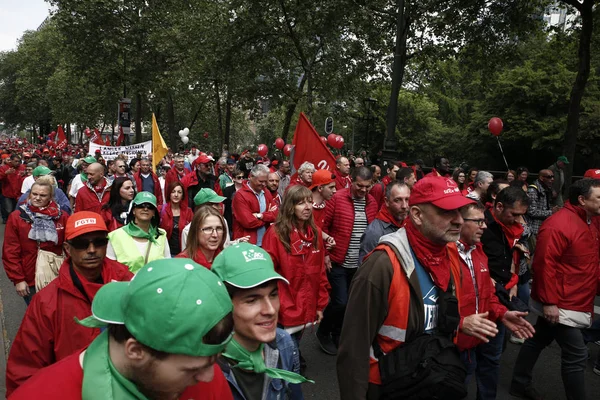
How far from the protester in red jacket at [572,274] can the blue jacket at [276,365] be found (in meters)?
2.50

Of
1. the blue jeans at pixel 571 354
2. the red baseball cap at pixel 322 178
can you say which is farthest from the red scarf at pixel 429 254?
the red baseball cap at pixel 322 178

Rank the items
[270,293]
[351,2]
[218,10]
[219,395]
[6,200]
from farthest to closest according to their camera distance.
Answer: [218,10], [351,2], [6,200], [270,293], [219,395]

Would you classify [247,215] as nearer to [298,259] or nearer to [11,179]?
[298,259]

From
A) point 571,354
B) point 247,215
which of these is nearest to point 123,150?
point 247,215

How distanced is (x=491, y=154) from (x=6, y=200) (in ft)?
74.3

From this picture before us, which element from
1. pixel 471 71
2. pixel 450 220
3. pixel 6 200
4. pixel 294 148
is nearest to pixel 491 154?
pixel 471 71

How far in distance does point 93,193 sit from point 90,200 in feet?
0.56

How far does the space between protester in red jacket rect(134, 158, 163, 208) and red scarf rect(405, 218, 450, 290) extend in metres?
7.33

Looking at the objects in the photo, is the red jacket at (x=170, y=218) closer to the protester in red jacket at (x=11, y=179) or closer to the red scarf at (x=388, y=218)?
the red scarf at (x=388, y=218)

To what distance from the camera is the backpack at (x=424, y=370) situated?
6.76 ft

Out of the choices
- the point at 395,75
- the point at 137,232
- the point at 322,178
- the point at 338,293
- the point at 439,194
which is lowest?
the point at 338,293

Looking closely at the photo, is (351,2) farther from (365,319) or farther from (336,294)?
(365,319)

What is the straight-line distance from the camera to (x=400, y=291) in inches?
86.5

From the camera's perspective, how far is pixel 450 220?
233cm
